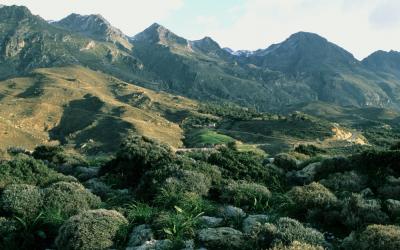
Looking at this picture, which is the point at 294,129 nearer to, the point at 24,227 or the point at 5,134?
the point at 5,134

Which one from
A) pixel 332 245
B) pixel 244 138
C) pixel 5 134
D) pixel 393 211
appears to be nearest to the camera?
pixel 332 245

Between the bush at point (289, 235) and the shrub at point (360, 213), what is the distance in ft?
7.08

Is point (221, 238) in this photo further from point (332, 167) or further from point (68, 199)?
point (332, 167)

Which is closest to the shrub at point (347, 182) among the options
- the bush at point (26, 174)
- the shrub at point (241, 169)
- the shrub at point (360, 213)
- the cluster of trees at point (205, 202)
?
the cluster of trees at point (205, 202)

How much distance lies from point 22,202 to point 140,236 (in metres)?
5.50

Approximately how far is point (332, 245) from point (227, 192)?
6116 mm

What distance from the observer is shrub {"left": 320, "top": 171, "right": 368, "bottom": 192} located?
19.7 metres

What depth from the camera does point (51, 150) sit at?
101 ft

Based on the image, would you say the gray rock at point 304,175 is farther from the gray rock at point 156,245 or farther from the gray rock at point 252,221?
the gray rock at point 156,245

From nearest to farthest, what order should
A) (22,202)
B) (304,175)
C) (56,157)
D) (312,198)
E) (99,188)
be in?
(312,198) → (22,202) → (99,188) → (304,175) → (56,157)

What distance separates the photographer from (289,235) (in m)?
12.3

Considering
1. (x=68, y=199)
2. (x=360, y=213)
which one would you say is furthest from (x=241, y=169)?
(x=68, y=199)

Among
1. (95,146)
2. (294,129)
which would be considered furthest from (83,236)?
(294,129)

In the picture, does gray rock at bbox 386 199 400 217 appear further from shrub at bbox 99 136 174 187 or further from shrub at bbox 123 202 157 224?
shrub at bbox 99 136 174 187
